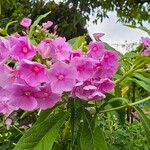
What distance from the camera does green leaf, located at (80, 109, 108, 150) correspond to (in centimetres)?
183

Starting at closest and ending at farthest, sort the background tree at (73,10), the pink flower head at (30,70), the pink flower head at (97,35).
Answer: the pink flower head at (30,70) → the pink flower head at (97,35) → the background tree at (73,10)

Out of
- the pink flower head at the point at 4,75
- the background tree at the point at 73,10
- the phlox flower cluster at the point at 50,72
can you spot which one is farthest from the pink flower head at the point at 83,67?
the background tree at the point at 73,10

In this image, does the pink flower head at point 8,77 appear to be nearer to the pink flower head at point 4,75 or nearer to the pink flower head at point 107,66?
the pink flower head at point 4,75

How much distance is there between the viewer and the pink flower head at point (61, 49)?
1.74 meters

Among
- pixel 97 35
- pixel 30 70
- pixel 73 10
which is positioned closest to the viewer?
pixel 30 70

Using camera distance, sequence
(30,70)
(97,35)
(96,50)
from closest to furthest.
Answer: (30,70)
(96,50)
(97,35)

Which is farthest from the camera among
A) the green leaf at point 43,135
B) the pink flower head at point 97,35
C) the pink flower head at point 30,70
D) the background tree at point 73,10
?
the background tree at point 73,10

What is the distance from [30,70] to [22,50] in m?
0.07

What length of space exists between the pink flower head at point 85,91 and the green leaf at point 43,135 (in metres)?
0.15

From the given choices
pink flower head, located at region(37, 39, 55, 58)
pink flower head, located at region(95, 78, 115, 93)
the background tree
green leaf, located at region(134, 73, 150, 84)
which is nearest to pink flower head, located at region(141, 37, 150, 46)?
green leaf, located at region(134, 73, 150, 84)

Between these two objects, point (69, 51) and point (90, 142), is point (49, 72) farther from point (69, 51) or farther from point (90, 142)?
point (90, 142)

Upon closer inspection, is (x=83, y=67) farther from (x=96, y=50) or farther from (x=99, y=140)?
(x=99, y=140)

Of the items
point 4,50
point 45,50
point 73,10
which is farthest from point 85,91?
point 73,10

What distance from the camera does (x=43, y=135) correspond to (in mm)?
1846
